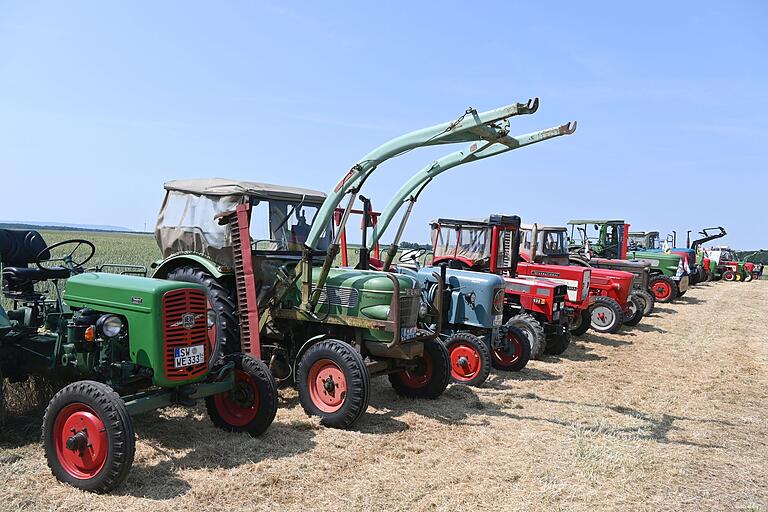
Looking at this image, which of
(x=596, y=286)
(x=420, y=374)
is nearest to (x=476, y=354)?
(x=420, y=374)

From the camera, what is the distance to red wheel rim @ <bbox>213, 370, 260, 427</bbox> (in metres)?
4.61

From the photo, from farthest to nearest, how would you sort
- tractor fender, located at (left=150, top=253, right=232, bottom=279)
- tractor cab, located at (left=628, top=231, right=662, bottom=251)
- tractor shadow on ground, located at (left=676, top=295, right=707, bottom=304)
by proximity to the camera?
tractor cab, located at (left=628, top=231, right=662, bottom=251), tractor shadow on ground, located at (left=676, top=295, right=707, bottom=304), tractor fender, located at (left=150, top=253, right=232, bottom=279)

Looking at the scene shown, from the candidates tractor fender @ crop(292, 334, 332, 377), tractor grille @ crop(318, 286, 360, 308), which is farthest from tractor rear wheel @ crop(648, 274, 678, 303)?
tractor fender @ crop(292, 334, 332, 377)

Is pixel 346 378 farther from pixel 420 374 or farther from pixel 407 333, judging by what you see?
pixel 420 374

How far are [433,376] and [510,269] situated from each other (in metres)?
3.86

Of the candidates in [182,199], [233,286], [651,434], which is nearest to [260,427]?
[233,286]

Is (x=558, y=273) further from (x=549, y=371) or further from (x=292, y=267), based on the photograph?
(x=292, y=267)

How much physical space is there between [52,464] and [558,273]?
8.50m

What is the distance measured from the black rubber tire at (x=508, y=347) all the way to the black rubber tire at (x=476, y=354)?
0.86 meters

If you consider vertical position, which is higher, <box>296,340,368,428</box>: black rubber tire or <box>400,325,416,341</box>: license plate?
<box>400,325,416,341</box>: license plate

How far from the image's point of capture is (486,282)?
746 centimetres

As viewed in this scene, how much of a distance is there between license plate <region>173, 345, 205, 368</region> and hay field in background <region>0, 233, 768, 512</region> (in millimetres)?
635

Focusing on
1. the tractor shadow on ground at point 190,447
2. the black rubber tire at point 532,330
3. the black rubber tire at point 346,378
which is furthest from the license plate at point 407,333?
the black rubber tire at point 532,330

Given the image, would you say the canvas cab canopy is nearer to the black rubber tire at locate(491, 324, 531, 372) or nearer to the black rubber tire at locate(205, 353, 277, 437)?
the black rubber tire at locate(205, 353, 277, 437)
